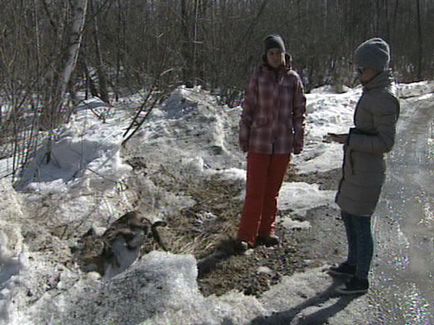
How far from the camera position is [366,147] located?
3197mm

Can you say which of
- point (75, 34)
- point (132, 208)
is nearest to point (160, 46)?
point (75, 34)

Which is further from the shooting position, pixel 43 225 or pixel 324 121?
pixel 324 121

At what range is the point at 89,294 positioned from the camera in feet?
10.5

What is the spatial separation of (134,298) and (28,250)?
923mm

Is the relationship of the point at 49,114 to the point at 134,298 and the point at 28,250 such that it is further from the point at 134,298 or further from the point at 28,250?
the point at 134,298

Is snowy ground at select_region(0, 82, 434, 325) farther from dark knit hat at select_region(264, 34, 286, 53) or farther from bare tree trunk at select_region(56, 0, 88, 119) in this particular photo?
dark knit hat at select_region(264, 34, 286, 53)

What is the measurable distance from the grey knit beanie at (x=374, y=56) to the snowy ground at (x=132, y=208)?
165cm

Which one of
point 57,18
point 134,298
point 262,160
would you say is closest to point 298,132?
point 262,160

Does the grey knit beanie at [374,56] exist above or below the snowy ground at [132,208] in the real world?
above

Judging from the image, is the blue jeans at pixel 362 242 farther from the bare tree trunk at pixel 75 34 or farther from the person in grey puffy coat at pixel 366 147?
the bare tree trunk at pixel 75 34

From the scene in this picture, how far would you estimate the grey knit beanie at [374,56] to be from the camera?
10.3 feet

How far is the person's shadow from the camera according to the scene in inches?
124

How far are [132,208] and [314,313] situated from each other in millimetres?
2295

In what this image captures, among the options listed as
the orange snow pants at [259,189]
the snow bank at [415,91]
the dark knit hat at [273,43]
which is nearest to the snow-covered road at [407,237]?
the orange snow pants at [259,189]
